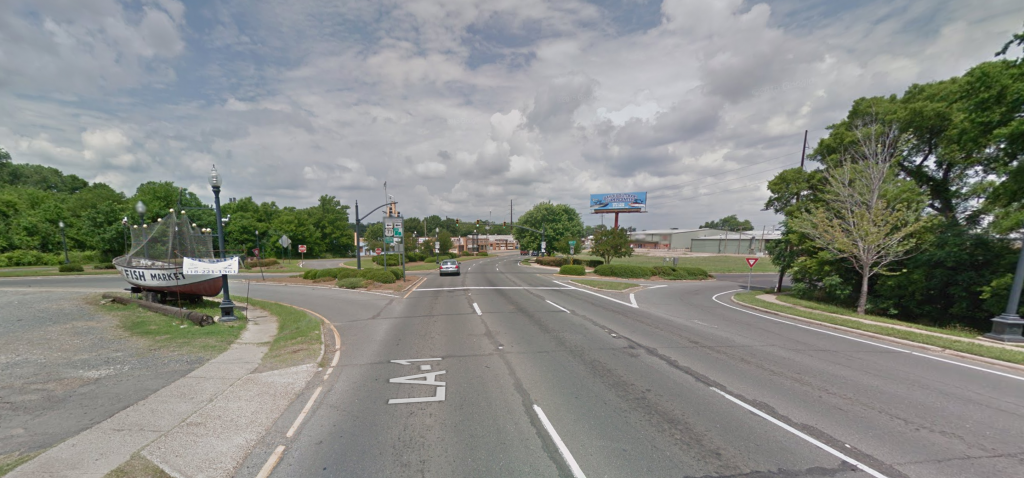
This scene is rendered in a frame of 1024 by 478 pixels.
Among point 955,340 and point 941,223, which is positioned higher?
point 941,223

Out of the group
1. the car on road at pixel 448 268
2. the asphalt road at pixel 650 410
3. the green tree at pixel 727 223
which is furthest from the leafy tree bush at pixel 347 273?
the green tree at pixel 727 223

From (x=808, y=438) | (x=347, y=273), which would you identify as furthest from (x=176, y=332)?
(x=347, y=273)

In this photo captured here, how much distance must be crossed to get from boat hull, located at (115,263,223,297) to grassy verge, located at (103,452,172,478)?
13.5 m

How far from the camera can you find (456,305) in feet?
54.2

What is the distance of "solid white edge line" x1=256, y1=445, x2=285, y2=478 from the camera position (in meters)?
4.11

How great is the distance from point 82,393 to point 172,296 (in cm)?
1376

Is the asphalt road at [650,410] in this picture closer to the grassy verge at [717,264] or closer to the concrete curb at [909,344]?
the concrete curb at [909,344]

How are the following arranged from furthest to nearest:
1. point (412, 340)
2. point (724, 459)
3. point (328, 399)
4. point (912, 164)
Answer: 1. point (912, 164)
2. point (412, 340)
3. point (328, 399)
4. point (724, 459)

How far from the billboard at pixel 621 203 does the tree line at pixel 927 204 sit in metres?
47.0

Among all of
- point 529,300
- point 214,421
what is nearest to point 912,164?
point 529,300

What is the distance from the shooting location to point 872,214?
1527 cm

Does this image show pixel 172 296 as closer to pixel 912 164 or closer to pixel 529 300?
pixel 529 300

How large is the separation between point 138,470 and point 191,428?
109 centimetres

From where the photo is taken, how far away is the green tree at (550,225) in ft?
203
